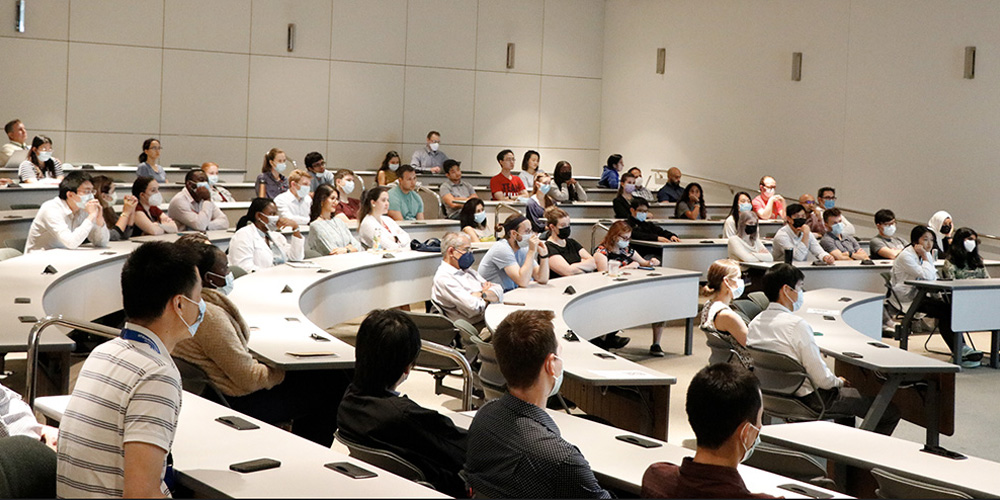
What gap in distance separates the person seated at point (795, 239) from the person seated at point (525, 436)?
7082mm

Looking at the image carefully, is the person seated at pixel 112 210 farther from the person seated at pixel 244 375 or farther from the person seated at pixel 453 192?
the person seated at pixel 453 192

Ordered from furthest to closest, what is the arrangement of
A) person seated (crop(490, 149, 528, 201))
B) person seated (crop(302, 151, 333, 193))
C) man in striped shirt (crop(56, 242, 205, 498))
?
person seated (crop(490, 149, 528, 201)) → person seated (crop(302, 151, 333, 193)) → man in striped shirt (crop(56, 242, 205, 498))

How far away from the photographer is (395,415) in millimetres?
3088

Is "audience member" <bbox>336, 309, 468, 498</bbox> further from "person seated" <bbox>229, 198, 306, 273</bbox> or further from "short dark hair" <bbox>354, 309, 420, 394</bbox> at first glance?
"person seated" <bbox>229, 198, 306, 273</bbox>

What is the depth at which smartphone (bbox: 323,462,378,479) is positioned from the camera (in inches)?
102

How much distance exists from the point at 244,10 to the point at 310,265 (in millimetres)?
8214

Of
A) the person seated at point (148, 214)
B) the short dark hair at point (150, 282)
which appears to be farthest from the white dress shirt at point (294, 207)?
the short dark hair at point (150, 282)

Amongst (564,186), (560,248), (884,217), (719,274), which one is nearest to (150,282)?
(719,274)

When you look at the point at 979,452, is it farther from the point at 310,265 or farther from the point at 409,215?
the point at 409,215

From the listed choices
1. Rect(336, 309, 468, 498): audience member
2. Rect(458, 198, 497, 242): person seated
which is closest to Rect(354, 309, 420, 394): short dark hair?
Rect(336, 309, 468, 498): audience member

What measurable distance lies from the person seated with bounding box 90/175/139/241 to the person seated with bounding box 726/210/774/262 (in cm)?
539

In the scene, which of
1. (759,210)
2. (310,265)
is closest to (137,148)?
(310,265)

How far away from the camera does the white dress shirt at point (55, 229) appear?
660 centimetres

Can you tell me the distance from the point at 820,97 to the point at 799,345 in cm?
903
